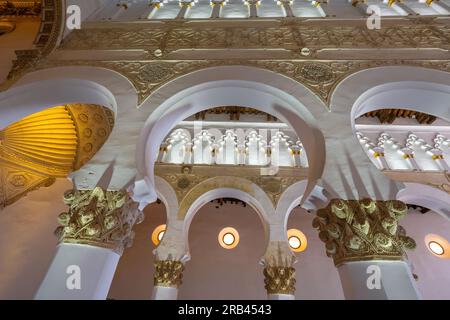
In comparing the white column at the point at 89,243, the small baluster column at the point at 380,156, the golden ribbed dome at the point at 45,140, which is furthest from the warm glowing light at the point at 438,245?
the golden ribbed dome at the point at 45,140

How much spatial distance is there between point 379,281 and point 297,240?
6219mm

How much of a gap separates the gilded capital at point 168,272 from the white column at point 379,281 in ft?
11.0

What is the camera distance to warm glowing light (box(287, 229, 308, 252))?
25.6 feet

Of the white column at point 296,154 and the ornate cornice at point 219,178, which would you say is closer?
the ornate cornice at point 219,178

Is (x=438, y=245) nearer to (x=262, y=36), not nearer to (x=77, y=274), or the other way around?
(x=262, y=36)

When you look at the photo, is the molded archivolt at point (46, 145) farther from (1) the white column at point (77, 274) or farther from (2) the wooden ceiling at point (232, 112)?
(1) the white column at point (77, 274)

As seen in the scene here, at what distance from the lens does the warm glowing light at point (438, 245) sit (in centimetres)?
762

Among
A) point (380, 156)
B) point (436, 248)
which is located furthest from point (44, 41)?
point (436, 248)

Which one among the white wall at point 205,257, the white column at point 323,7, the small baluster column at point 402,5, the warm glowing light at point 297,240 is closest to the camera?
the small baluster column at point 402,5

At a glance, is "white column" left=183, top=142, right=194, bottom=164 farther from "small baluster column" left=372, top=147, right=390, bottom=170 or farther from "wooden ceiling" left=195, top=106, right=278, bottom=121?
"small baluster column" left=372, top=147, right=390, bottom=170

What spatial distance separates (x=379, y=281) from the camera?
6.51ft

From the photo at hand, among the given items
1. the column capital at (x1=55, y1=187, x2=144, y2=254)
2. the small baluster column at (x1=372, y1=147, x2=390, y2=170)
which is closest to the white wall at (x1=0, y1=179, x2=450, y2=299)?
the small baluster column at (x1=372, y1=147, x2=390, y2=170)

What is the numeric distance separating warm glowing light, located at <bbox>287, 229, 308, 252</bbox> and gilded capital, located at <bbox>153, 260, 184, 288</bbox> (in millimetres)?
4087

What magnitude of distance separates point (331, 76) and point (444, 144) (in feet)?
15.3
